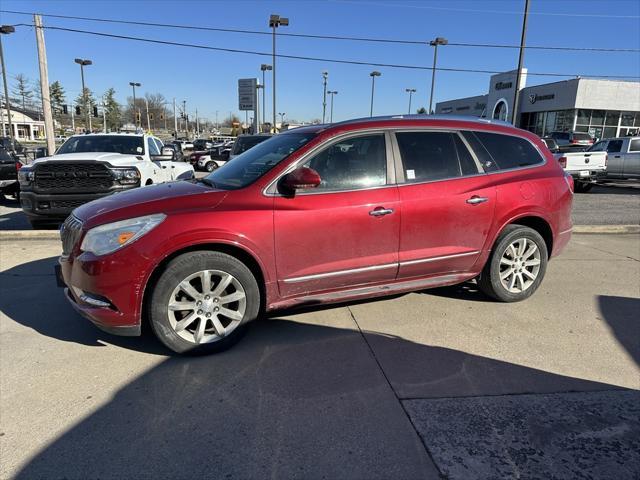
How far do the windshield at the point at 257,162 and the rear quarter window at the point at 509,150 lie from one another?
1870 millimetres

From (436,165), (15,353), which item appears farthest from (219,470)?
(436,165)

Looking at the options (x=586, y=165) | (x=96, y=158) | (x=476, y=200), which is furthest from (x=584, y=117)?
(x=96, y=158)

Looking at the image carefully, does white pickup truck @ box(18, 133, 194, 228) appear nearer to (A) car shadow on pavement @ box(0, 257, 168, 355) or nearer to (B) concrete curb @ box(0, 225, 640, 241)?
(B) concrete curb @ box(0, 225, 640, 241)

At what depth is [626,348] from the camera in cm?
378

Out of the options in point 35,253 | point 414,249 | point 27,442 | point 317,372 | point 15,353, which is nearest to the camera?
point 27,442

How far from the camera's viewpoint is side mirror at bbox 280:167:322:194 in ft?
11.6

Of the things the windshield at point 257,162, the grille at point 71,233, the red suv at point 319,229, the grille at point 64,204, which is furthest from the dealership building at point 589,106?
the grille at point 71,233

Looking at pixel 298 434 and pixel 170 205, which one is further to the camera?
pixel 170 205

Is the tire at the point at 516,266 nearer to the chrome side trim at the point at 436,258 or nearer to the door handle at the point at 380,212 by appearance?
the chrome side trim at the point at 436,258

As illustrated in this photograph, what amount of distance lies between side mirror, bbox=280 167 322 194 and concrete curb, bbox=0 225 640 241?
571cm

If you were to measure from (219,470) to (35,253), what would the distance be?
18.7 ft

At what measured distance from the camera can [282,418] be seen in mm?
2785

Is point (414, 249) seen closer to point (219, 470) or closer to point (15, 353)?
point (219, 470)

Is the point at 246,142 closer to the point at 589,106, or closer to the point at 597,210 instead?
the point at 597,210
